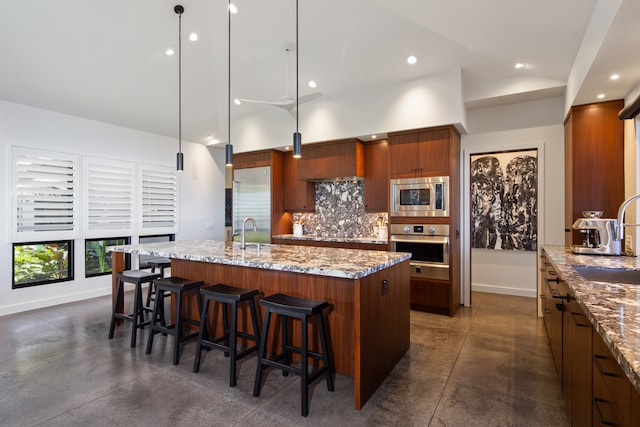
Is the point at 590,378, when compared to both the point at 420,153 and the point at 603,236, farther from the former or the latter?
the point at 420,153

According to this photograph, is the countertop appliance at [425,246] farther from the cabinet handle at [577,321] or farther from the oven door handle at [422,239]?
the cabinet handle at [577,321]

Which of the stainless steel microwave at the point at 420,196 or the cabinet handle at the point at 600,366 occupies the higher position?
the stainless steel microwave at the point at 420,196

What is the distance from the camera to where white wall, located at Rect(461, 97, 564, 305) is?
4.39 meters

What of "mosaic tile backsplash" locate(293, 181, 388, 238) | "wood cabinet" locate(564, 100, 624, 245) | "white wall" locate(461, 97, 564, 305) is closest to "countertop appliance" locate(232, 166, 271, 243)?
"mosaic tile backsplash" locate(293, 181, 388, 238)

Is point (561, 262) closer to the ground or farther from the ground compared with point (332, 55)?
closer to the ground

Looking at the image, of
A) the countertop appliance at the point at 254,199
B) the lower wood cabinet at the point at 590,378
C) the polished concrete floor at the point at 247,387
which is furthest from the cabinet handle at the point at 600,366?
the countertop appliance at the point at 254,199

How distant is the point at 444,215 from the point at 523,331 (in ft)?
5.05

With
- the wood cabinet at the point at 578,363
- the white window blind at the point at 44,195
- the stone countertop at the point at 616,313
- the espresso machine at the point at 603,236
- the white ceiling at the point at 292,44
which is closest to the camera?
the stone countertop at the point at 616,313

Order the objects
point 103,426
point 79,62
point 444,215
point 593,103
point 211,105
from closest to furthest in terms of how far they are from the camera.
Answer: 1. point 103,426
2. point 593,103
3. point 79,62
4. point 444,215
5. point 211,105

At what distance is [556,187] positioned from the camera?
14.4 ft

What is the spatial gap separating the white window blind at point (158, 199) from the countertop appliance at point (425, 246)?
406 centimetres

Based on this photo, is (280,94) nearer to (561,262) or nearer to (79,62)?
Result: (79,62)

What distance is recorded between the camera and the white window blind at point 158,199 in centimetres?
577

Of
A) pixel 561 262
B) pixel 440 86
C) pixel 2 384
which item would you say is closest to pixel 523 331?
pixel 561 262
